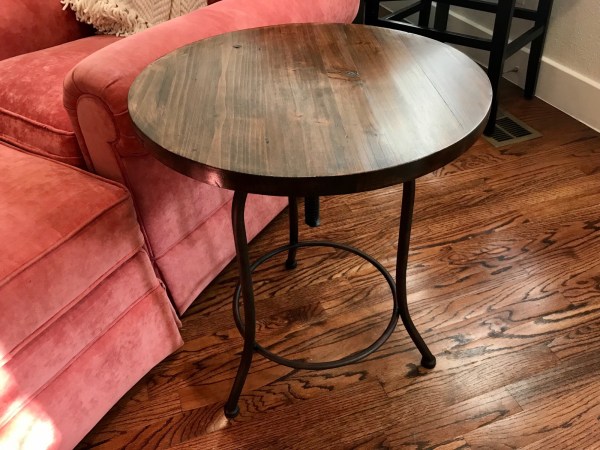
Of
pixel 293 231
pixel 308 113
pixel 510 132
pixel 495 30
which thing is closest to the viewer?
pixel 308 113

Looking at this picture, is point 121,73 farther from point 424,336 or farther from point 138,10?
point 424,336

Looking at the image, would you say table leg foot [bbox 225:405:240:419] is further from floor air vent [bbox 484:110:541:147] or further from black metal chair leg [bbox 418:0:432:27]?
black metal chair leg [bbox 418:0:432:27]

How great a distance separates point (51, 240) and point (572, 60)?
187 centimetres

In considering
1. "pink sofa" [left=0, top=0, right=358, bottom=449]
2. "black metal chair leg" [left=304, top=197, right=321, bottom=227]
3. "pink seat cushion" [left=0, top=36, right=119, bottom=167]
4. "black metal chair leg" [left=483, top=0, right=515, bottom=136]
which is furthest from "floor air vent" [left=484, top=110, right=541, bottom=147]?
"pink seat cushion" [left=0, top=36, right=119, bottom=167]

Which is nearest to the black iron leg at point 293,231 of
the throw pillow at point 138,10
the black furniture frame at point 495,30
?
the throw pillow at point 138,10

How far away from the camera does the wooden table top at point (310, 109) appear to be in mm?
724

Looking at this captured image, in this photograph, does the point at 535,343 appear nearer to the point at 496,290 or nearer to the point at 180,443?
the point at 496,290

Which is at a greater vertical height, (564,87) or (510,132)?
(564,87)

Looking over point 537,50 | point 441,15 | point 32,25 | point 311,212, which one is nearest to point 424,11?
point 441,15

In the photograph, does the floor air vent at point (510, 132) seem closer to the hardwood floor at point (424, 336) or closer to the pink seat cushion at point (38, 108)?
the hardwood floor at point (424, 336)

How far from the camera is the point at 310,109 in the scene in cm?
84

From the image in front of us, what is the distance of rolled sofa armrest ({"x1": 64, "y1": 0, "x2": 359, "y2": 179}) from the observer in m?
0.98

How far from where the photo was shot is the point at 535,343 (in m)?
1.23

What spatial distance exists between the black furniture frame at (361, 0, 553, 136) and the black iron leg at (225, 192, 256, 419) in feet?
4.17
